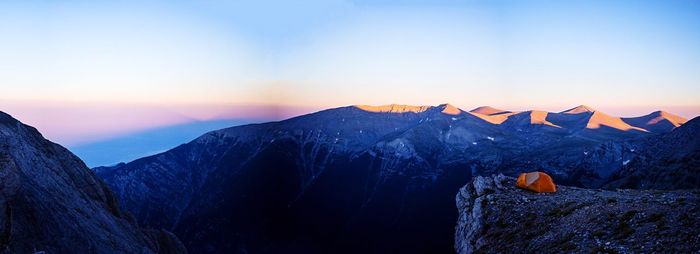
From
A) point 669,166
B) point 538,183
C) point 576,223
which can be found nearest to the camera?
point 576,223

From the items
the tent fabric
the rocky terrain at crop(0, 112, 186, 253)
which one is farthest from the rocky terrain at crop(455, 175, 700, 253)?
the rocky terrain at crop(0, 112, 186, 253)

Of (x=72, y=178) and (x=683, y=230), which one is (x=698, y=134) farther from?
(x=72, y=178)

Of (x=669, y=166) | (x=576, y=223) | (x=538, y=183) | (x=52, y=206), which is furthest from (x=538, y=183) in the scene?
(x=669, y=166)

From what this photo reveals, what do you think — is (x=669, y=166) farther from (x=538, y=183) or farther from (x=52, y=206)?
(x=52, y=206)

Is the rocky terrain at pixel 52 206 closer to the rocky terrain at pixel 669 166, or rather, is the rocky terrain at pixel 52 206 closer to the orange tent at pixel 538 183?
the orange tent at pixel 538 183

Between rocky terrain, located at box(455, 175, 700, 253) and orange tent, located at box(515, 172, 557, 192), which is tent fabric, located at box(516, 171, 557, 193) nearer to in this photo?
orange tent, located at box(515, 172, 557, 192)

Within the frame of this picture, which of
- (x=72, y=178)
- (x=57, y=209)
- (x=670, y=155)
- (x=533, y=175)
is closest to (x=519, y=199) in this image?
(x=533, y=175)
